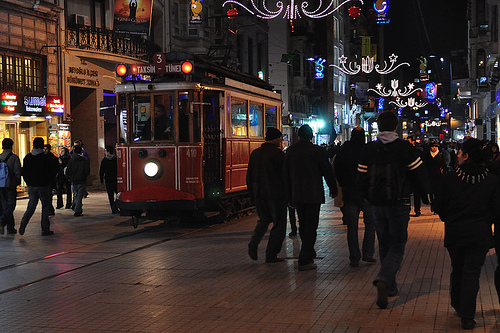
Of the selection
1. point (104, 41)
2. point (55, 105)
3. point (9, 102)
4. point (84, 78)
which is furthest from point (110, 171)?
point (104, 41)

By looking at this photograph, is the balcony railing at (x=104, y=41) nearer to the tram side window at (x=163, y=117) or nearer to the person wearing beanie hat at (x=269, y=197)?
the tram side window at (x=163, y=117)

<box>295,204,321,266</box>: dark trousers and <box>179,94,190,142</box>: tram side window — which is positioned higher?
<box>179,94,190,142</box>: tram side window

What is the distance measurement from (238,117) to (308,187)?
7.28 meters

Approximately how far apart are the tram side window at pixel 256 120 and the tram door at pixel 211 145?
228 cm

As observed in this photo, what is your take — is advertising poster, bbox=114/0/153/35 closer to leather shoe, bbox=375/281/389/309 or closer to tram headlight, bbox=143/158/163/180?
tram headlight, bbox=143/158/163/180

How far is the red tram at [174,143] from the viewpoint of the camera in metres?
15.0

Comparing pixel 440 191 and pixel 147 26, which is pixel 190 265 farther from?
pixel 147 26

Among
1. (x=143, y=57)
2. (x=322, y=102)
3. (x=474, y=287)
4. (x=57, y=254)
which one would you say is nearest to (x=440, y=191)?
(x=474, y=287)

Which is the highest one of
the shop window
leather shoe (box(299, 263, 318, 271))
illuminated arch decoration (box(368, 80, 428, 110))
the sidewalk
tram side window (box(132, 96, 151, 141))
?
illuminated arch decoration (box(368, 80, 428, 110))

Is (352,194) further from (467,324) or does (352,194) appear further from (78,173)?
(78,173)

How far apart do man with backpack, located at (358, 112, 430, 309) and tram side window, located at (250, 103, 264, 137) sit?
1021 centimetres

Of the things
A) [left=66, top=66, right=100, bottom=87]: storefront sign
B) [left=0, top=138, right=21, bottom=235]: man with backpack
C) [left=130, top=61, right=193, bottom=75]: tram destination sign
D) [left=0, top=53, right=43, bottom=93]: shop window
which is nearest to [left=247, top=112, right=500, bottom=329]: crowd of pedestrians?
[left=130, top=61, right=193, bottom=75]: tram destination sign

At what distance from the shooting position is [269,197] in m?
10.7

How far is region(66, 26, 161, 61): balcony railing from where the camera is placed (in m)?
28.2
